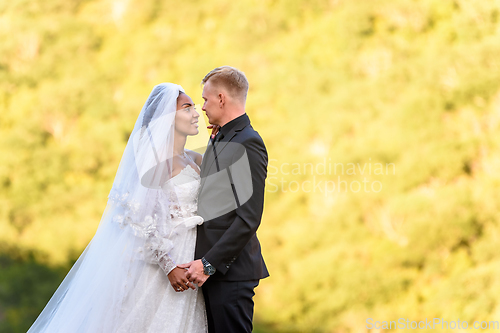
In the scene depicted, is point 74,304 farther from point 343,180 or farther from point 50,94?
point 50,94

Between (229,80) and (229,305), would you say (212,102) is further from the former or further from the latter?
(229,305)

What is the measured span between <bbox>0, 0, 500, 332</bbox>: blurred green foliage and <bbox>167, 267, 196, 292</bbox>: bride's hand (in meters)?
4.51

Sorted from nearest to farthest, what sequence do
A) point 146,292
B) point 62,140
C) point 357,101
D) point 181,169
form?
point 146,292, point 181,169, point 357,101, point 62,140

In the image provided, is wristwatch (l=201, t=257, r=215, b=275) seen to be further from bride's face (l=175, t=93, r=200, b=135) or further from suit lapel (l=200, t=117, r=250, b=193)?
bride's face (l=175, t=93, r=200, b=135)

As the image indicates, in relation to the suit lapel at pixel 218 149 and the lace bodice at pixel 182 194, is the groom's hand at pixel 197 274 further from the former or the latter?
the suit lapel at pixel 218 149

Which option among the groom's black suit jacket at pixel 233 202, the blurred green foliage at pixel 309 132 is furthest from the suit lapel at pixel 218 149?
the blurred green foliage at pixel 309 132

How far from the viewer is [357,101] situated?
6.55m

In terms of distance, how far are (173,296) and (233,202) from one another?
49 cm

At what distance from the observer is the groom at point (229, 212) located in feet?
6.00

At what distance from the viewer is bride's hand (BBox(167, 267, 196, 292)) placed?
6.02 ft

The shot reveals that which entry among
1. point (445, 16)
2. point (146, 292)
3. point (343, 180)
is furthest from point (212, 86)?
point (445, 16)

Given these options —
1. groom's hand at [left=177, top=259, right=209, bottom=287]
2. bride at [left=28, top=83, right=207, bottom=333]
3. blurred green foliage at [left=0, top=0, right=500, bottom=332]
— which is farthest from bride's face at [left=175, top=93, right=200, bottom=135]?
blurred green foliage at [left=0, top=0, right=500, bottom=332]

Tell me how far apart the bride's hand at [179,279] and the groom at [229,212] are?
3cm

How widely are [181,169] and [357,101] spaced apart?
496 centimetres
